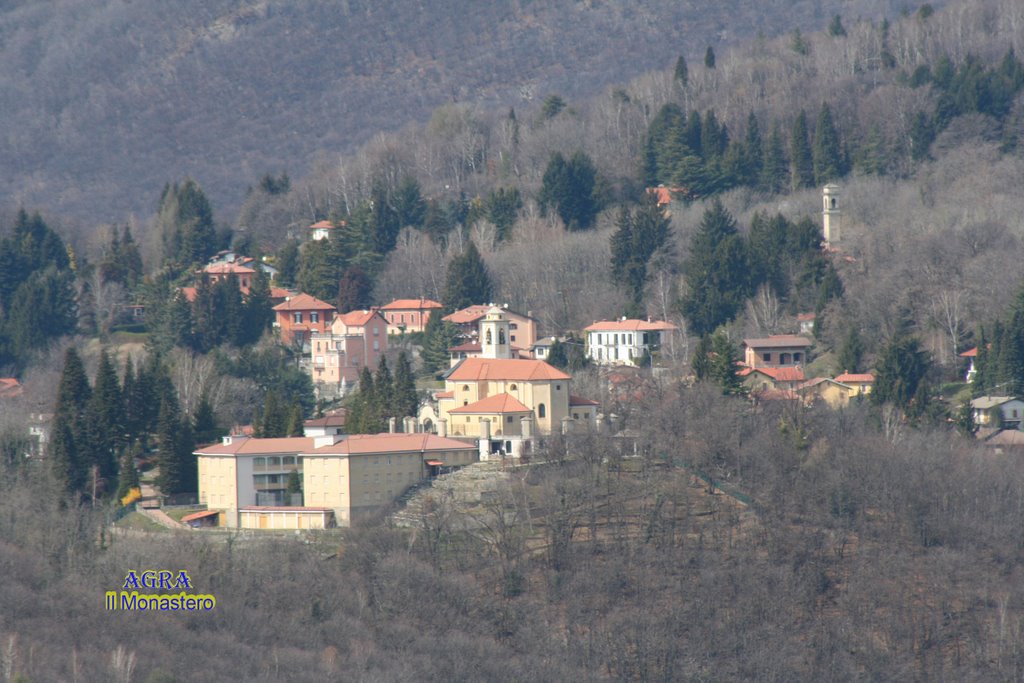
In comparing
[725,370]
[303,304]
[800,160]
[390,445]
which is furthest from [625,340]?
[800,160]

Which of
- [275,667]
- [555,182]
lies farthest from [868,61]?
[275,667]

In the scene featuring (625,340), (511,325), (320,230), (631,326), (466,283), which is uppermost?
(320,230)

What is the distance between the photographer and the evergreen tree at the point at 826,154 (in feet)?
311

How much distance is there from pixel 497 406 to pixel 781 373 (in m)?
12.8

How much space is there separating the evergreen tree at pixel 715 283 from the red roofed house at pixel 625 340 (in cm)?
120

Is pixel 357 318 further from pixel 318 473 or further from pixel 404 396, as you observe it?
pixel 318 473

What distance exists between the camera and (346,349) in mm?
79500

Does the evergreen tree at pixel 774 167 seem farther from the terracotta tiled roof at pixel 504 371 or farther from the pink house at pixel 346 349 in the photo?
the terracotta tiled roof at pixel 504 371

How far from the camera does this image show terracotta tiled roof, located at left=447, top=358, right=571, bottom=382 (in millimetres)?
65375

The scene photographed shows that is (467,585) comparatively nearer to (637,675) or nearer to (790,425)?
(637,675)

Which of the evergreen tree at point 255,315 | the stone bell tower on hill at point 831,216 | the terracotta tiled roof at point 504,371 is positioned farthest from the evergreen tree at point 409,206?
the terracotta tiled roof at point 504,371

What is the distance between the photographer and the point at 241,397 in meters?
74.6

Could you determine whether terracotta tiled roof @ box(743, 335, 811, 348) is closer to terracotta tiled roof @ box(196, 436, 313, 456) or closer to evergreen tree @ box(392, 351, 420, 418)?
evergreen tree @ box(392, 351, 420, 418)

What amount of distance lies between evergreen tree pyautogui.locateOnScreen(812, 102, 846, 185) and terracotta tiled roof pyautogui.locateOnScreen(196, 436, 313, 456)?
38180mm
